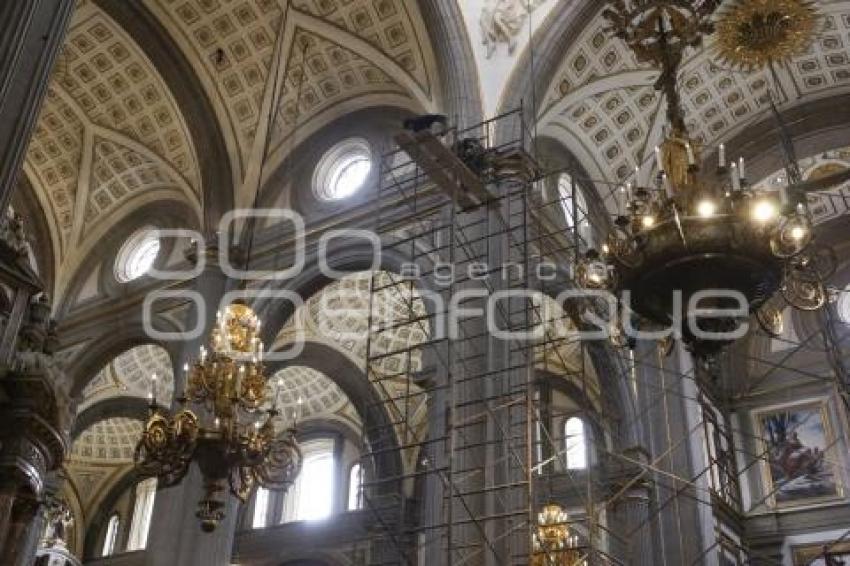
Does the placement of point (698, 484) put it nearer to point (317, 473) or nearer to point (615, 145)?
point (615, 145)

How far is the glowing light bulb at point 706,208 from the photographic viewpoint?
7.06 meters

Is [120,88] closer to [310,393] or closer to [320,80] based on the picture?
[320,80]

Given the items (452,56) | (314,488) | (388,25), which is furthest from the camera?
(314,488)

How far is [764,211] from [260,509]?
15.9 m

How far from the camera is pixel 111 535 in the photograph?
21.8 metres

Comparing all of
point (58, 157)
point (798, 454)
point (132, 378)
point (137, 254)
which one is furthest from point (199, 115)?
point (798, 454)

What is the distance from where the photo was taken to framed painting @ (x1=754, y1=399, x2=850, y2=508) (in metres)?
15.4

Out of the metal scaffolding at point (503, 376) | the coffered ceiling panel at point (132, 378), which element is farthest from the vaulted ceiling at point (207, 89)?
the coffered ceiling panel at point (132, 378)

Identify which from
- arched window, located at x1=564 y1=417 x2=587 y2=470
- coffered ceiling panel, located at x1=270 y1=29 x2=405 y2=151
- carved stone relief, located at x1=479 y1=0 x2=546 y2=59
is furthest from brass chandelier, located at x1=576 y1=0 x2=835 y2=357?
arched window, located at x1=564 y1=417 x2=587 y2=470

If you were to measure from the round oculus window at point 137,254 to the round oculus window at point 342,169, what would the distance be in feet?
10.7

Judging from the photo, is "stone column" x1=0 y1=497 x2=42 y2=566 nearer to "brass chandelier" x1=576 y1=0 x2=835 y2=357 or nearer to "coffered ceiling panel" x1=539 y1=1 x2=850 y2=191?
"brass chandelier" x1=576 y1=0 x2=835 y2=357

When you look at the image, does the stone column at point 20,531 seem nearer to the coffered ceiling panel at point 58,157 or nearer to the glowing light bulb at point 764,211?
the glowing light bulb at point 764,211

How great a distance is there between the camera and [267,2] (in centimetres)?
1372

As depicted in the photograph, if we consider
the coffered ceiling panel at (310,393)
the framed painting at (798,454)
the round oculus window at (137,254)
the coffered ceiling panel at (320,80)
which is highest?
the coffered ceiling panel at (320,80)
